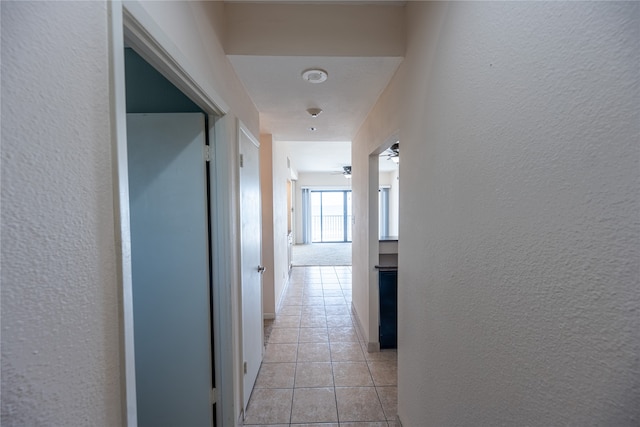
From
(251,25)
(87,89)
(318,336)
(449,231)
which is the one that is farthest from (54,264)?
(318,336)

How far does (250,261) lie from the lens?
80.5 inches

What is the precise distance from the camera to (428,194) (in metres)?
1.28

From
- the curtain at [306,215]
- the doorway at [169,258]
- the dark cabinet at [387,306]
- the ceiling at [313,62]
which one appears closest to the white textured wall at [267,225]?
the ceiling at [313,62]

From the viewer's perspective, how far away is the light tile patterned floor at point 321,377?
Result: 6.18ft

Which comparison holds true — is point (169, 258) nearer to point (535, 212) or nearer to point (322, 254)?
point (535, 212)

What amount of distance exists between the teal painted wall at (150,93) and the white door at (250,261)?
0.40 metres

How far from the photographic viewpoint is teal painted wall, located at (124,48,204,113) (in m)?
1.56

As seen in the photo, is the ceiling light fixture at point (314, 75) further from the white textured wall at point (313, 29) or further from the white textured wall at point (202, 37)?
the white textured wall at point (202, 37)

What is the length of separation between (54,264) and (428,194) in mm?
1270

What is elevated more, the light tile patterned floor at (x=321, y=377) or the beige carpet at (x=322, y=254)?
the beige carpet at (x=322, y=254)

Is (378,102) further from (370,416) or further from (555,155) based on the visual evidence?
(370,416)

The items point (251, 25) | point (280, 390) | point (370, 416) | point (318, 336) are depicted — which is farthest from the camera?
point (318, 336)

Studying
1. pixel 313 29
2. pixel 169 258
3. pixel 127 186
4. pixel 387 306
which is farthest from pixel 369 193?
pixel 127 186

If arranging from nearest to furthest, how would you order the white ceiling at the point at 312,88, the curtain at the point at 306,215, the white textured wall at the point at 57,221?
the white textured wall at the point at 57,221, the white ceiling at the point at 312,88, the curtain at the point at 306,215
